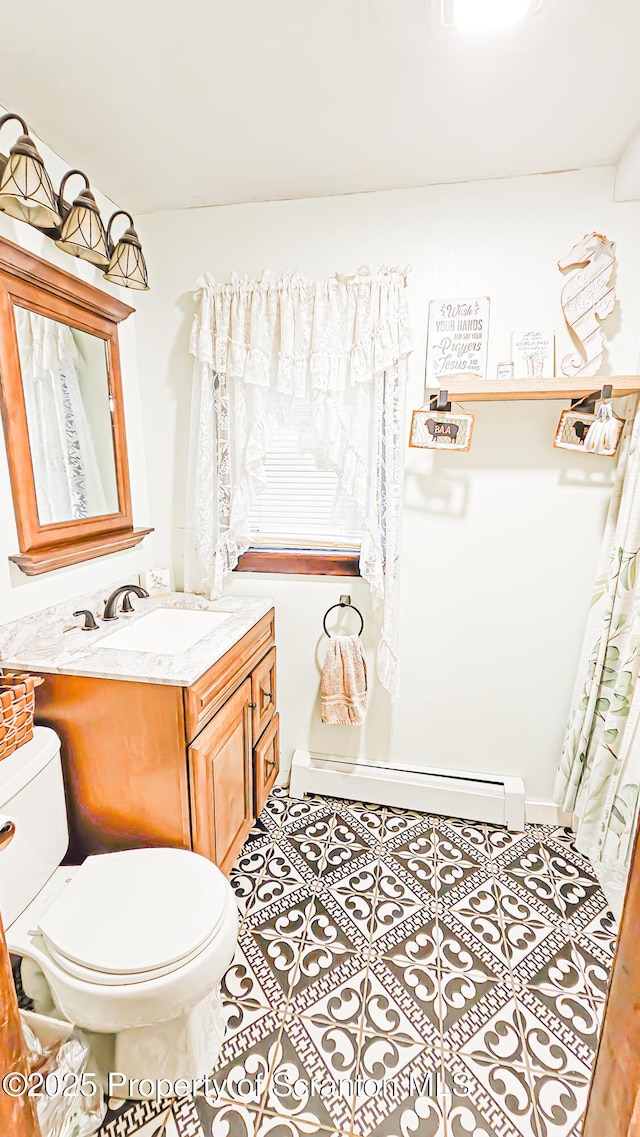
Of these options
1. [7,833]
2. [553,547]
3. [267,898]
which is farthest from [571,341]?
[267,898]

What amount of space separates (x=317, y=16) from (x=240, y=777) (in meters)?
2.15

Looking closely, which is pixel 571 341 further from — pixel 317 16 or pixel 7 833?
pixel 7 833

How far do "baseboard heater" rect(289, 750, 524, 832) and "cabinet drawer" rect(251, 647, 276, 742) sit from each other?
0.34 m

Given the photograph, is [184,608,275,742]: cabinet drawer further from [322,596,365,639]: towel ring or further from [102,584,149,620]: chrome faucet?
[102,584,149,620]: chrome faucet

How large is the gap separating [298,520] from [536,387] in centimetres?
103

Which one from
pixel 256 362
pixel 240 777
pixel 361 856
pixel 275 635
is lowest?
pixel 361 856

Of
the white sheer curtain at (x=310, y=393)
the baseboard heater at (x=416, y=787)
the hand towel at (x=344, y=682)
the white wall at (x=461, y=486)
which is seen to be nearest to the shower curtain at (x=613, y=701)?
the white wall at (x=461, y=486)

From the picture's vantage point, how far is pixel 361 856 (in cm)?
199

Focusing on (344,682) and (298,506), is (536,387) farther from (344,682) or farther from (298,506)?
(344,682)

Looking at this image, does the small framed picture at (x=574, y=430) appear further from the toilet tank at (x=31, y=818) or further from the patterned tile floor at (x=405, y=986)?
the toilet tank at (x=31, y=818)

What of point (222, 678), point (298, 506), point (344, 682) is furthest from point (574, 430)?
point (222, 678)

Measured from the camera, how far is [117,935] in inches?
46.5

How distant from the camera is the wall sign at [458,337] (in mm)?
1887

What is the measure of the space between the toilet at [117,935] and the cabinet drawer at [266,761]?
0.60 metres
